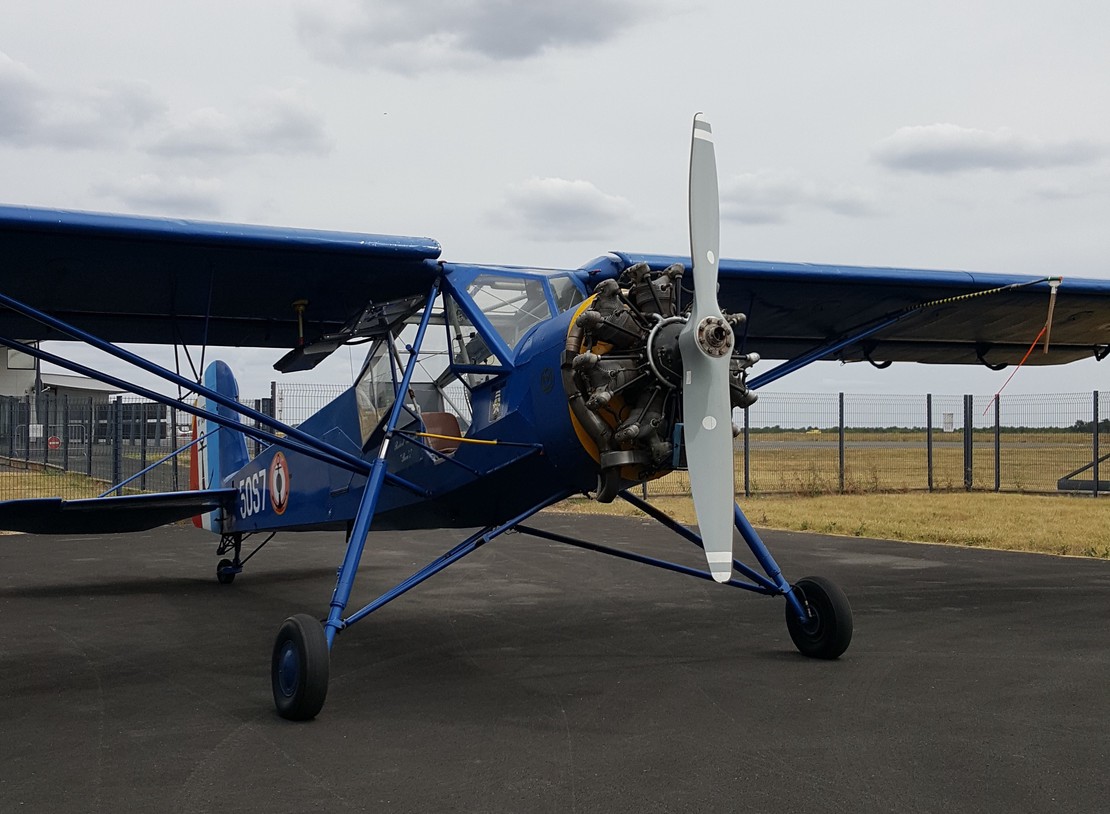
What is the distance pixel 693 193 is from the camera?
5734mm

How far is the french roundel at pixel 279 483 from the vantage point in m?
9.46

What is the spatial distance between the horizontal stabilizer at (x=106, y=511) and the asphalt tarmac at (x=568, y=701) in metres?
0.73

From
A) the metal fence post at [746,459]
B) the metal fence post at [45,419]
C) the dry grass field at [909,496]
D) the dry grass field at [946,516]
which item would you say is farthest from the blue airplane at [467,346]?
the metal fence post at [45,419]

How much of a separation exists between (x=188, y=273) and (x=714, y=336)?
4.24 m

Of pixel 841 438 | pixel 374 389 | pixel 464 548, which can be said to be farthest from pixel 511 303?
pixel 841 438

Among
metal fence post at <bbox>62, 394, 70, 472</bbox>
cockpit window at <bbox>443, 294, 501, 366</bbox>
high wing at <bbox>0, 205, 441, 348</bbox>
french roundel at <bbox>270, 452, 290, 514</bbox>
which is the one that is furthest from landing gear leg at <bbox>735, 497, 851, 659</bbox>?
metal fence post at <bbox>62, 394, 70, 472</bbox>

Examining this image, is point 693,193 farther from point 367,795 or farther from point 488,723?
point 367,795

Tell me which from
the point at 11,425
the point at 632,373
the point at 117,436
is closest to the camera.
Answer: the point at 632,373

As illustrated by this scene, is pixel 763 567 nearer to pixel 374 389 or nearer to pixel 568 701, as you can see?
pixel 568 701

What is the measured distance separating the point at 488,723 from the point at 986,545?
1009 centimetres

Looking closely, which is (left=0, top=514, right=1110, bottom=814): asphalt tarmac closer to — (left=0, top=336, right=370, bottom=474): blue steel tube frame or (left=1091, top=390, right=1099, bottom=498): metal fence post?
(left=0, top=336, right=370, bottom=474): blue steel tube frame

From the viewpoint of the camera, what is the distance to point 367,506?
620 centimetres

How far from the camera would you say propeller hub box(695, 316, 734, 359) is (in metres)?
5.18

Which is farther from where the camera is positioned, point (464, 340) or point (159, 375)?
point (464, 340)
